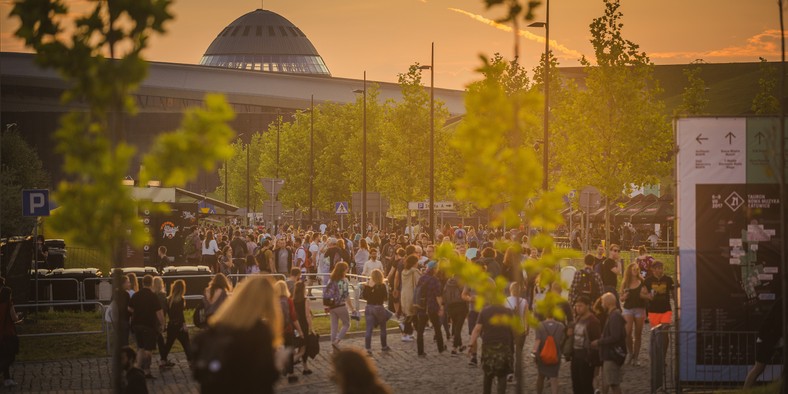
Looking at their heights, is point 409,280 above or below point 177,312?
above

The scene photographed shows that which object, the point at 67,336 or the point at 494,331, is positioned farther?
the point at 67,336

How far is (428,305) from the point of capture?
2058 centimetres

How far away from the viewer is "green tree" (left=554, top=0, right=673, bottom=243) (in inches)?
1812

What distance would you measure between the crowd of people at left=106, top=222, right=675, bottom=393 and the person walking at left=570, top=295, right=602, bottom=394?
0.01 meters

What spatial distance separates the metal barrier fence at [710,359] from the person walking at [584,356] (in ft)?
6.86

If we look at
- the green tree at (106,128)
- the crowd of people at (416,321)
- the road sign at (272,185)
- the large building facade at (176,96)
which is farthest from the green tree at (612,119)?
the large building facade at (176,96)

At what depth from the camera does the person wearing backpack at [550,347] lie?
14.1 m

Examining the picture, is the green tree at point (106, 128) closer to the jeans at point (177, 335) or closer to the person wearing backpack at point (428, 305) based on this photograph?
the jeans at point (177, 335)

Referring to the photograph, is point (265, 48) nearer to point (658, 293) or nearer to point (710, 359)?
point (658, 293)

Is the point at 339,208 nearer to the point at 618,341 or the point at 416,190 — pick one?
the point at 416,190

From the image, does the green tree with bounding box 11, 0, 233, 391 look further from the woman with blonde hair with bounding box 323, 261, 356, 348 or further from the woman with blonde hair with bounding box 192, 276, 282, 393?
the woman with blonde hair with bounding box 323, 261, 356, 348

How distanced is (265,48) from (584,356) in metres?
176

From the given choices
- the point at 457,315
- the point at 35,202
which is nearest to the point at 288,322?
the point at 457,315

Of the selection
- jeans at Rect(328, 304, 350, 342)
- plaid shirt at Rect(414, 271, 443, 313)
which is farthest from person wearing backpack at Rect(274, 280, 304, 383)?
plaid shirt at Rect(414, 271, 443, 313)
